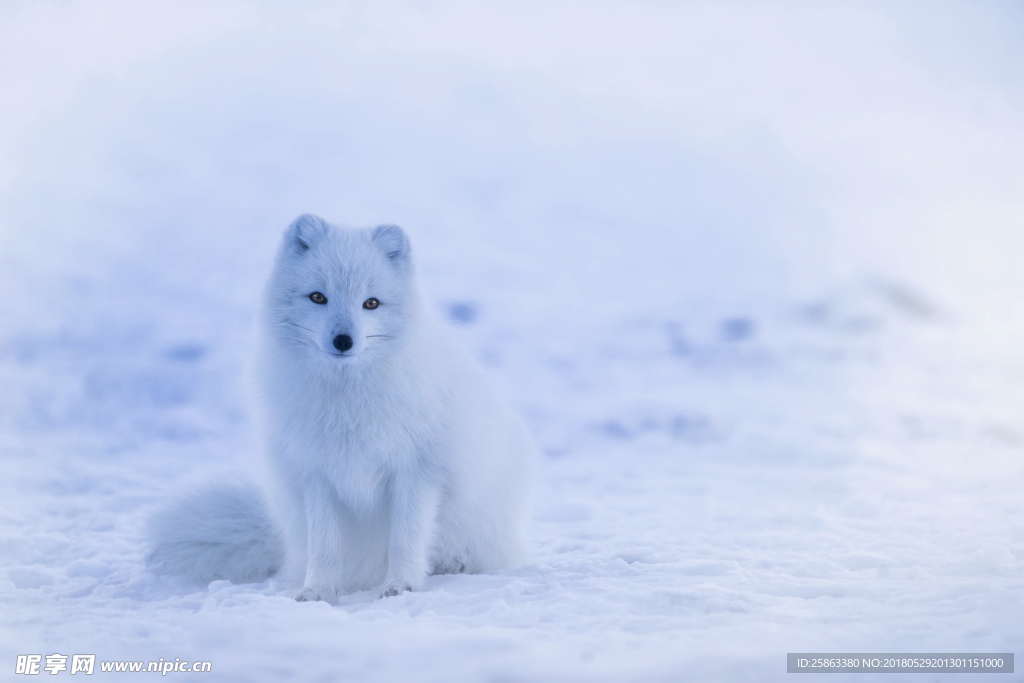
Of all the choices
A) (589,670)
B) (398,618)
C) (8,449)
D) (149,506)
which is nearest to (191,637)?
(398,618)

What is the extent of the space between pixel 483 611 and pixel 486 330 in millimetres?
4966

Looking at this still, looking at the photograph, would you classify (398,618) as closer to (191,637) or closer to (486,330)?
(191,637)

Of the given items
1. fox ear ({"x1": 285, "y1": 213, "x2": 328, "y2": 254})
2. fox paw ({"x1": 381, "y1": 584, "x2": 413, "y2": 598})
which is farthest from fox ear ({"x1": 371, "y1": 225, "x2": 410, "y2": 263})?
fox paw ({"x1": 381, "y1": 584, "x2": 413, "y2": 598})

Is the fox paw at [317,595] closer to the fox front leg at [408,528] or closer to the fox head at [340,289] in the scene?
the fox front leg at [408,528]

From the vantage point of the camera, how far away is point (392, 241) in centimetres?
284

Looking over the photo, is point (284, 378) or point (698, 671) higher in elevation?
point (284, 378)

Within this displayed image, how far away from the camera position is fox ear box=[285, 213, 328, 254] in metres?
2.78

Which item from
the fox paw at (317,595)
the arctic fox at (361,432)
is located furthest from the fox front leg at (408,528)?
the fox paw at (317,595)

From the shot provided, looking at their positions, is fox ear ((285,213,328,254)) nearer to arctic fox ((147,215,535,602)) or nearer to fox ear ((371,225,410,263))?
arctic fox ((147,215,535,602))

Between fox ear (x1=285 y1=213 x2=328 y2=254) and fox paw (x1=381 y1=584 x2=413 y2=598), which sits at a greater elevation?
fox ear (x1=285 y1=213 x2=328 y2=254)

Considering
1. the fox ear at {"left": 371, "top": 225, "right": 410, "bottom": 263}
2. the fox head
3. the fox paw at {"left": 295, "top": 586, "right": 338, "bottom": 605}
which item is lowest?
the fox paw at {"left": 295, "top": 586, "right": 338, "bottom": 605}

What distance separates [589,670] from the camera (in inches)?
82.7

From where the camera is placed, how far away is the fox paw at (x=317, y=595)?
110 inches

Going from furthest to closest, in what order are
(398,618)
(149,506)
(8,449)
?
1. (8,449)
2. (149,506)
3. (398,618)
